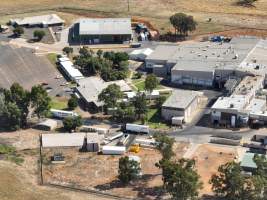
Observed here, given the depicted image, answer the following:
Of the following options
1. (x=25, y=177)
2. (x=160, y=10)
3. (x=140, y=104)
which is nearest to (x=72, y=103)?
(x=140, y=104)

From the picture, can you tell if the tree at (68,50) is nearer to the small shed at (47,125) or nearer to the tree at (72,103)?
the tree at (72,103)

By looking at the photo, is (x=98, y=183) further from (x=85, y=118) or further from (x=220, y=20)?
(x=220, y=20)

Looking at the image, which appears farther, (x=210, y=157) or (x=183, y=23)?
(x=183, y=23)

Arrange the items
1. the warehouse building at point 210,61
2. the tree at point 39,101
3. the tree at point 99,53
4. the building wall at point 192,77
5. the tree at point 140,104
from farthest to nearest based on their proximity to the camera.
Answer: the tree at point 99,53 < the building wall at point 192,77 < the warehouse building at point 210,61 < the tree at point 140,104 < the tree at point 39,101

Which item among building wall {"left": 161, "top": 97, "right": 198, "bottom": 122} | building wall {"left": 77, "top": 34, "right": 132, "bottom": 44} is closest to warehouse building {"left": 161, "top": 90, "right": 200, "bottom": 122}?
building wall {"left": 161, "top": 97, "right": 198, "bottom": 122}

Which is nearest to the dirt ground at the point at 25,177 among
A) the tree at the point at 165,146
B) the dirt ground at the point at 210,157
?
the tree at the point at 165,146

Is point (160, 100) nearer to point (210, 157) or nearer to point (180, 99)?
point (180, 99)
